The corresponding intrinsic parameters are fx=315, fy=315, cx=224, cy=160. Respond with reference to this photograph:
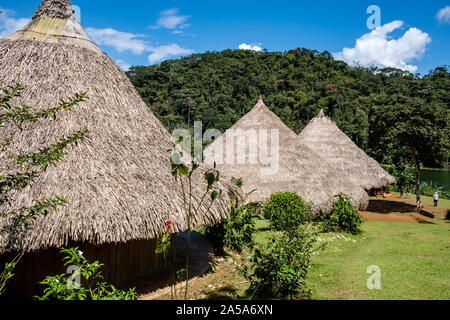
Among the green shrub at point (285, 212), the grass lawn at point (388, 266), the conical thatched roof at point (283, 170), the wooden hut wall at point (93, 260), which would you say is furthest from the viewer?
the conical thatched roof at point (283, 170)

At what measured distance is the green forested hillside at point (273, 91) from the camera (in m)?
38.8

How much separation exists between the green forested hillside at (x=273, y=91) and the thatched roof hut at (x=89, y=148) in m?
29.0

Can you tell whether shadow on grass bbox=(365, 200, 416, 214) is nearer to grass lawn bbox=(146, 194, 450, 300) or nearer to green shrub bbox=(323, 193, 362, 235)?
grass lawn bbox=(146, 194, 450, 300)

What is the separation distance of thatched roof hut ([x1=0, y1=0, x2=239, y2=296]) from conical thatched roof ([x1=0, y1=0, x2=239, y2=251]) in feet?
0.04

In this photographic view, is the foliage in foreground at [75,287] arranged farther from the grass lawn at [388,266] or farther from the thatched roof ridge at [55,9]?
the thatched roof ridge at [55,9]

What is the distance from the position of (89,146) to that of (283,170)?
785 cm

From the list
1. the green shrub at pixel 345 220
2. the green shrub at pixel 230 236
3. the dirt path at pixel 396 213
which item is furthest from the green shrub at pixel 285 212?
A: the dirt path at pixel 396 213

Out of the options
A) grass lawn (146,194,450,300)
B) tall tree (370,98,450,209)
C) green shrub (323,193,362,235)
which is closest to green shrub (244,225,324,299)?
grass lawn (146,194,450,300)

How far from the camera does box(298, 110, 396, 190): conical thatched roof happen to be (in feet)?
50.7

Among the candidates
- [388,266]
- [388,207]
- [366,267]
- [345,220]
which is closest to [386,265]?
[388,266]

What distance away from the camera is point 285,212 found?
8781mm

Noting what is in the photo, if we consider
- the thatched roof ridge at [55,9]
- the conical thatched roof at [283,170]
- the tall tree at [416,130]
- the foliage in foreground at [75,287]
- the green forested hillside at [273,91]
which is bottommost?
the foliage in foreground at [75,287]

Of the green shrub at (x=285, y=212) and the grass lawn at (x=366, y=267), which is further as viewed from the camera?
the green shrub at (x=285, y=212)

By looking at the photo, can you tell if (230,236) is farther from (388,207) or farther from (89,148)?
(388,207)
